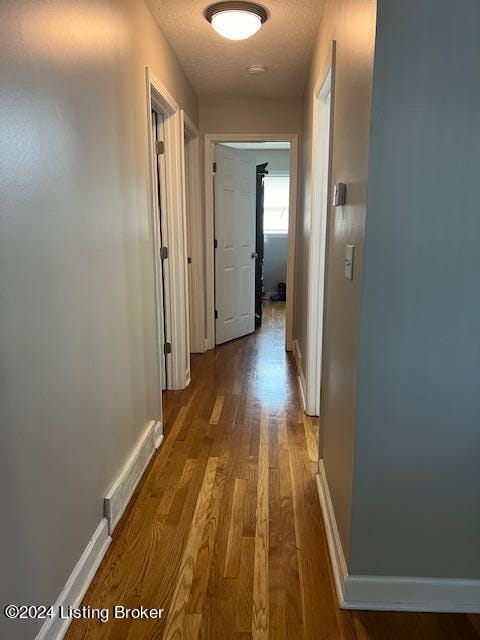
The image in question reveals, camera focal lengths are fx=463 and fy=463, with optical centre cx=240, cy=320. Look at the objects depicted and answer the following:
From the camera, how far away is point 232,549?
185cm

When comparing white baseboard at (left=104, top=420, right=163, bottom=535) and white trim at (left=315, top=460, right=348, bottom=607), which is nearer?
white trim at (left=315, top=460, right=348, bottom=607)

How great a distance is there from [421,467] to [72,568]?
1203 mm

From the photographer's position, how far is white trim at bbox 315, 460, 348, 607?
1.61 m

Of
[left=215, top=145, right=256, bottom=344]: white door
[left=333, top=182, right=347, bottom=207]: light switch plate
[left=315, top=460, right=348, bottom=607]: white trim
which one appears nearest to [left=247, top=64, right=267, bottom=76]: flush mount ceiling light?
[left=215, top=145, right=256, bottom=344]: white door

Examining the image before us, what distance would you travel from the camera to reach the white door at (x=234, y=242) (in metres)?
4.73

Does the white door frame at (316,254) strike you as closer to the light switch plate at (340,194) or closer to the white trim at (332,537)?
the white trim at (332,537)

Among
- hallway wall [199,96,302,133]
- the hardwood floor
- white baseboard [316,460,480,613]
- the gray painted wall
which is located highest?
hallway wall [199,96,302,133]

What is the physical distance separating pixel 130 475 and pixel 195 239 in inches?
105

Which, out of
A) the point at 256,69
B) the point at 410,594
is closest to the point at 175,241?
the point at 256,69

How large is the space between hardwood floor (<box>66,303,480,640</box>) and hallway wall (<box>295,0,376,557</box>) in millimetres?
223

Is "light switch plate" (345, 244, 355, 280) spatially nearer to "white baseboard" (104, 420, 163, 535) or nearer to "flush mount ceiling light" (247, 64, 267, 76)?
"white baseboard" (104, 420, 163, 535)

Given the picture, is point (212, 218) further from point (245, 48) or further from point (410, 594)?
point (410, 594)

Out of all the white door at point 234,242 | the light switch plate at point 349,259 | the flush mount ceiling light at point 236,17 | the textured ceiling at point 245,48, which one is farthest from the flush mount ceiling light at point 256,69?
the light switch plate at point 349,259

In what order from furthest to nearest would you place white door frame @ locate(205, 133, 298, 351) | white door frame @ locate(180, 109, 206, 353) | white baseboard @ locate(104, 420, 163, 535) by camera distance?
white door frame @ locate(205, 133, 298, 351)
white door frame @ locate(180, 109, 206, 353)
white baseboard @ locate(104, 420, 163, 535)
